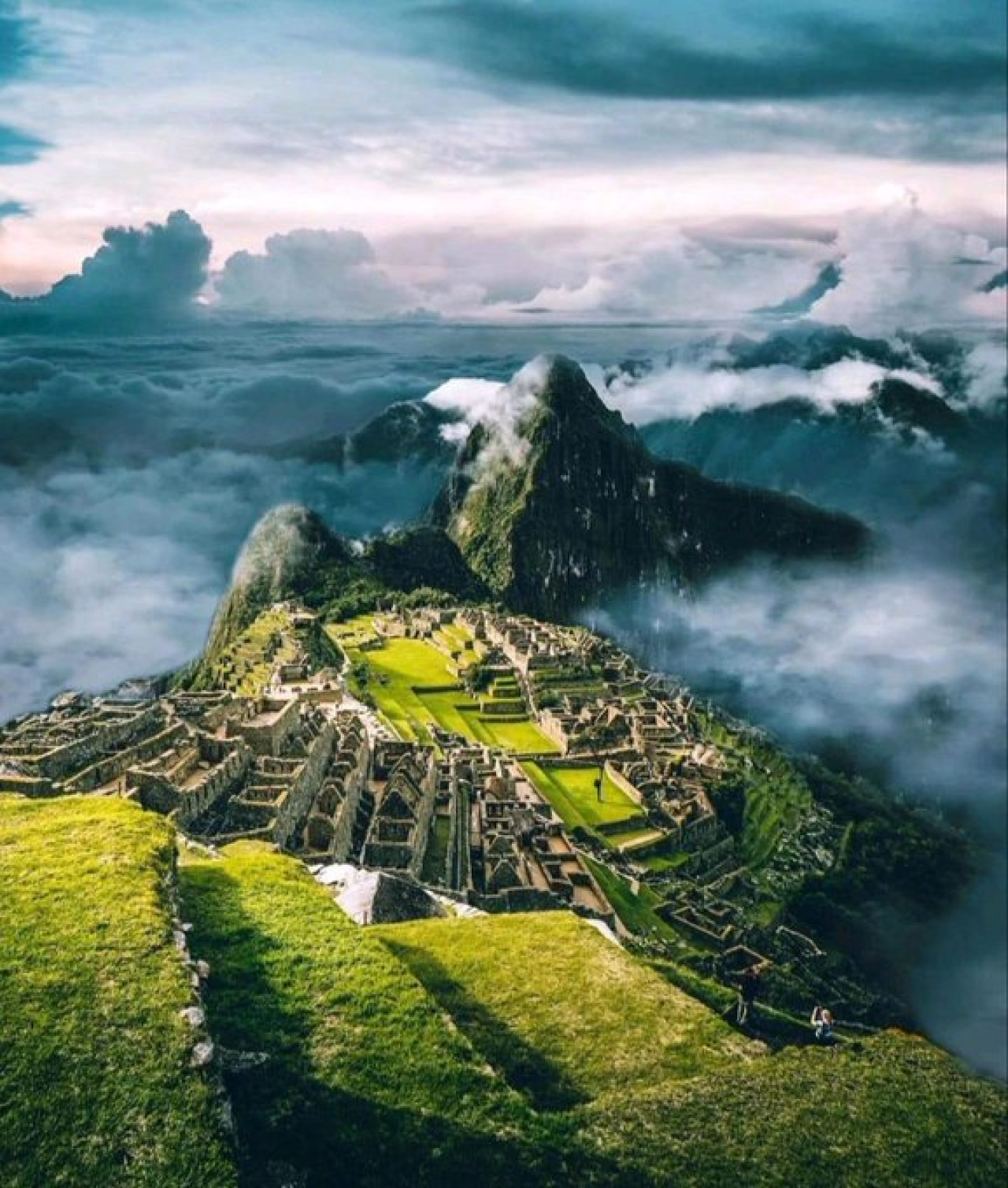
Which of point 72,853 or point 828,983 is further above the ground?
point 72,853

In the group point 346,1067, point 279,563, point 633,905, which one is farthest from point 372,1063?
point 279,563

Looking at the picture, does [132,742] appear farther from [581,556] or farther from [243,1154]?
[581,556]

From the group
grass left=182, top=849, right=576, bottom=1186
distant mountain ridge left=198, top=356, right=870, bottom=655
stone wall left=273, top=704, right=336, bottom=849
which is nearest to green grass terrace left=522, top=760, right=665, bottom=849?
stone wall left=273, top=704, right=336, bottom=849

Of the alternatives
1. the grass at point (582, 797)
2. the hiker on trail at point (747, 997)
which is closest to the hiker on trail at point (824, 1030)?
the hiker on trail at point (747, 997)

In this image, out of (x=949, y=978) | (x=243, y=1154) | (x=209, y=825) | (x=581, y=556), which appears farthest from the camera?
(x=581, y=556)

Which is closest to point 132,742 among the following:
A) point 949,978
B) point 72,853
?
point 72,853

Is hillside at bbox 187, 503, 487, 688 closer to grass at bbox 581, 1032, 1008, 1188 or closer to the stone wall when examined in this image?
the stone wall

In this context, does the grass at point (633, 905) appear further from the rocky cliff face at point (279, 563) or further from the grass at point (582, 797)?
the rocky cliff face at point (279, 563)
